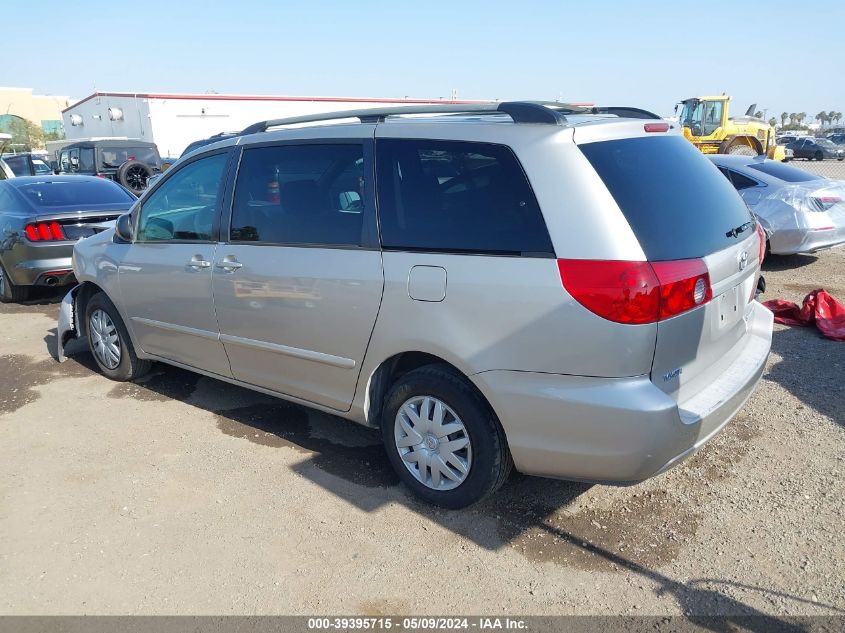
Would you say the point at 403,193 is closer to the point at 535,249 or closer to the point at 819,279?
the point at 535,249

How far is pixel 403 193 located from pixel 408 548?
1664mm

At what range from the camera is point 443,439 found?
10.4ft

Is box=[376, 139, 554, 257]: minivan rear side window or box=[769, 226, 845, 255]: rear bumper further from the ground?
box=[376, 139, 554, 257]: minivan rear side window

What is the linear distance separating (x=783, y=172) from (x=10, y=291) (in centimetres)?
957

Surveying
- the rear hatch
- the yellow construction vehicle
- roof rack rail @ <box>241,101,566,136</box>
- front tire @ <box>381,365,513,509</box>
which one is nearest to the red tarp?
the rear hatch

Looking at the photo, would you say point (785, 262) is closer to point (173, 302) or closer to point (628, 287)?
point (628, 287)

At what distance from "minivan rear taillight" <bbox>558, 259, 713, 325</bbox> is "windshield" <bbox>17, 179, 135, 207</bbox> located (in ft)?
22.6

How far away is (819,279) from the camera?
774 cm

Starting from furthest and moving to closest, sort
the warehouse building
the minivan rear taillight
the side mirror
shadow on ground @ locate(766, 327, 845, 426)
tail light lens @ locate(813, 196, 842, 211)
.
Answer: the warehouse building
tail light lens @ locate(813, 196, 842, 211)
the side mirror
shadow on ground @ locate(766, 327, 845, 426)
the minivan rear taillight

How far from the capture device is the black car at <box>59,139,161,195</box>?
669 inches

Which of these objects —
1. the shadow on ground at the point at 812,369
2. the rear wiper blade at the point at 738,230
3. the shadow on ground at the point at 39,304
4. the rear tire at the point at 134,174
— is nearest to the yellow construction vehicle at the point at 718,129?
the rear tire at the point at 134,174

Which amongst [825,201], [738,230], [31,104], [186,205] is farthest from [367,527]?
[31,104]

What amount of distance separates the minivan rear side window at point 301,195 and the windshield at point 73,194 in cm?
484

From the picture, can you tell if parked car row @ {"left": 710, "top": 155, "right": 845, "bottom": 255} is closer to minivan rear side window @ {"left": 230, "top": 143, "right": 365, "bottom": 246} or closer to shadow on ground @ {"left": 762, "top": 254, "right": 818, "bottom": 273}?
shadow on ground @ {"left": 762, "top": 254, "right": 818, "bottom": 273}
